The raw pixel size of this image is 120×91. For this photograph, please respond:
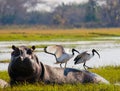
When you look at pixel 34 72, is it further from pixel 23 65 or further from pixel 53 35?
pixel 53 35

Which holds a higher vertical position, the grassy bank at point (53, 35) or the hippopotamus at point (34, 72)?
the hippopotamus at point (34, 72)

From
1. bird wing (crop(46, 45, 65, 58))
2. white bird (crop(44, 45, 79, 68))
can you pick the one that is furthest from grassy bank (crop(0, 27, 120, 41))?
bird wing (crop(46, 45, 65, 58))

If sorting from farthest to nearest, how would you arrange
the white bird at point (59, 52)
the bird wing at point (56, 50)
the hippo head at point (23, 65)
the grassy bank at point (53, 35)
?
the grassy bank at point (53, 35) < the white bird at point (59, 52) < the bird wing at point (56, 50) < the hippo head at point (23, 65)

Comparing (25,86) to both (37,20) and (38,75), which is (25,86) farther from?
(37,20)

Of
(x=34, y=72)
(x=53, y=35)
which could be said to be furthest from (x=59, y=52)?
(x=53, y=35)

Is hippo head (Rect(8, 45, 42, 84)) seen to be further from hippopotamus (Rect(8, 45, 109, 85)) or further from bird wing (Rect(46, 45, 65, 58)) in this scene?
bird wing (Rect(46, 45, 65, 58))

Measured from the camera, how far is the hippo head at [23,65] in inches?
328

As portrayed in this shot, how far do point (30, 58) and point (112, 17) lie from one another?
95.8 m

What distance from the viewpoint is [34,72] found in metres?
8.67

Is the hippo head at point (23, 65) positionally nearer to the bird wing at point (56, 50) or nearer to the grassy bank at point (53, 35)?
the bird wing at point (56, 50)

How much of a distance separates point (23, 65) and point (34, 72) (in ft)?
1.39

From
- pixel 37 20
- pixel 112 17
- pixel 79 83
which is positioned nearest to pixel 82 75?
pixel 79 83

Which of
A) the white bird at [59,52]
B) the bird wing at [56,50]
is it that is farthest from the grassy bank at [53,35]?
the bird wing at [56,50]

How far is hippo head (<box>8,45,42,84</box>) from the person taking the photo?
8.32m
